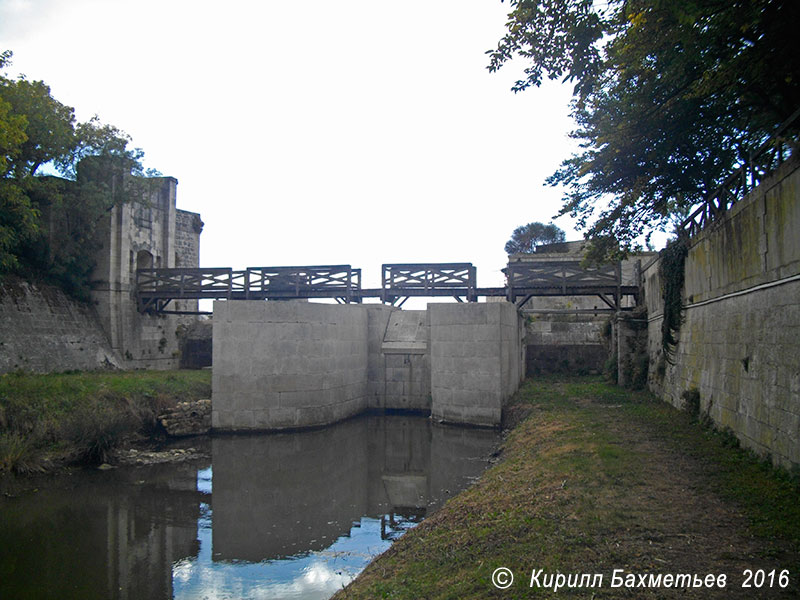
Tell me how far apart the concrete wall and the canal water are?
1.32 metres

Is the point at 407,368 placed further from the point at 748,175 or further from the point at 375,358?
the point at 748,175

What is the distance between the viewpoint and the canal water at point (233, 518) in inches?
258

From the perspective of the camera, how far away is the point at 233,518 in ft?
29.0

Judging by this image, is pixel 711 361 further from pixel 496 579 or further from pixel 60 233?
pixel 60 233

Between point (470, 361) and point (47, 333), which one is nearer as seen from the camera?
point (470, 361)

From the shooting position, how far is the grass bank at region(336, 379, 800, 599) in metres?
4.36

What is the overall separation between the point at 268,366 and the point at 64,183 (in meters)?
11.9

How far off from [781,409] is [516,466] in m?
3.62

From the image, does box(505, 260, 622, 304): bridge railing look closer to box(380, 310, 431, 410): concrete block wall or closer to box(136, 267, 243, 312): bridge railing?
box(380, 310, 431, 410): concrete block wall

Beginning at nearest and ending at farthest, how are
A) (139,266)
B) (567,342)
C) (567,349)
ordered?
1. (567,349)
2. (567,342)
3. (139,266)

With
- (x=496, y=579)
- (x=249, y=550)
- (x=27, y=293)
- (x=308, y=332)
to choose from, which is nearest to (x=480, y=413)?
(x=308, y=332)

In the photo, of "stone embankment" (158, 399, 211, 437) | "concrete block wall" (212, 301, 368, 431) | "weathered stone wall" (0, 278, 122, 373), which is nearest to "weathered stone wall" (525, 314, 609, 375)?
"concrete block wall" (212, 301, 368, 431)

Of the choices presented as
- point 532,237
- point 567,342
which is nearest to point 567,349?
point 567,342

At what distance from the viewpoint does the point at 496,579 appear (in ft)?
14.6
